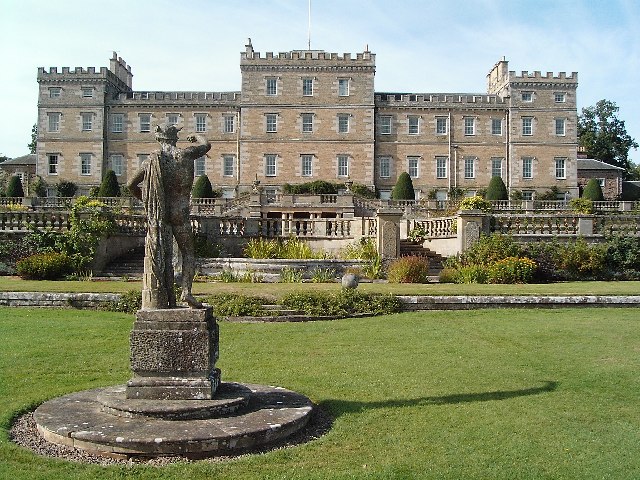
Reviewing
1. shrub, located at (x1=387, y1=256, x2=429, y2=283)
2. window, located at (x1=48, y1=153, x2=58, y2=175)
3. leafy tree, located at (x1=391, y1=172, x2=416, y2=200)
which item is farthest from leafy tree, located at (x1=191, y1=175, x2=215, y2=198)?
shrub, located at (x1=387, y1=256, x2=429, y2=283)

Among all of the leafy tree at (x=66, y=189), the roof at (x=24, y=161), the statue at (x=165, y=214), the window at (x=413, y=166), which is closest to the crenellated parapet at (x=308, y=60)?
the window at (x=413, y=166)

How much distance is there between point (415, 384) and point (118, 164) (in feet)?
169

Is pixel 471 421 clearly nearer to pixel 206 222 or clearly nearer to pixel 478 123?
pixel 206 222

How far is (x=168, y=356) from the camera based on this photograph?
759cm

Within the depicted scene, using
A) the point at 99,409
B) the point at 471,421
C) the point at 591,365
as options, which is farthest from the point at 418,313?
the point at 99,409

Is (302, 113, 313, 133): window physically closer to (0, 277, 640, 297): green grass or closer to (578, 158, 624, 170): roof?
(578, 158, 624, 170): roof

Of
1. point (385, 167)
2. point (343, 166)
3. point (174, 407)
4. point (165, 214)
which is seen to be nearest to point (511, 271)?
point (165, 214)

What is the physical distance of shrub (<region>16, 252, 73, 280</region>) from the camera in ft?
69.4

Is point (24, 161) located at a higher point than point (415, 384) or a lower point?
higher

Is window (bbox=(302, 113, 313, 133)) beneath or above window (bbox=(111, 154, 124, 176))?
above

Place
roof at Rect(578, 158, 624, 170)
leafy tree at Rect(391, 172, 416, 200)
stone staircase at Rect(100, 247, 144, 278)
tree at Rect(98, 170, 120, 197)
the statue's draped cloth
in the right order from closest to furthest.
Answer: the statue's draped cloth
stone staircase at Rect(100, 247, 144, 278)
tree at Rect(98, 170, 120, 197)
leafy tree at Rect(391, 172, 416, 200)
roof at Rect(578, 158, 624, 170)

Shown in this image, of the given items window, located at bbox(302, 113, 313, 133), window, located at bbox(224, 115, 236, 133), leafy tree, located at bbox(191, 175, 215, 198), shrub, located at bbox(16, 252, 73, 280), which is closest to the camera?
shrub, located at bbox(16, 252, 73, 280)

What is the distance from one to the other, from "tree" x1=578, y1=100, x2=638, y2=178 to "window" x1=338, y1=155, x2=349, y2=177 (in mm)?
33046

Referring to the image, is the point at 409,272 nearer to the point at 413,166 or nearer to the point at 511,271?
the point at 511,271
